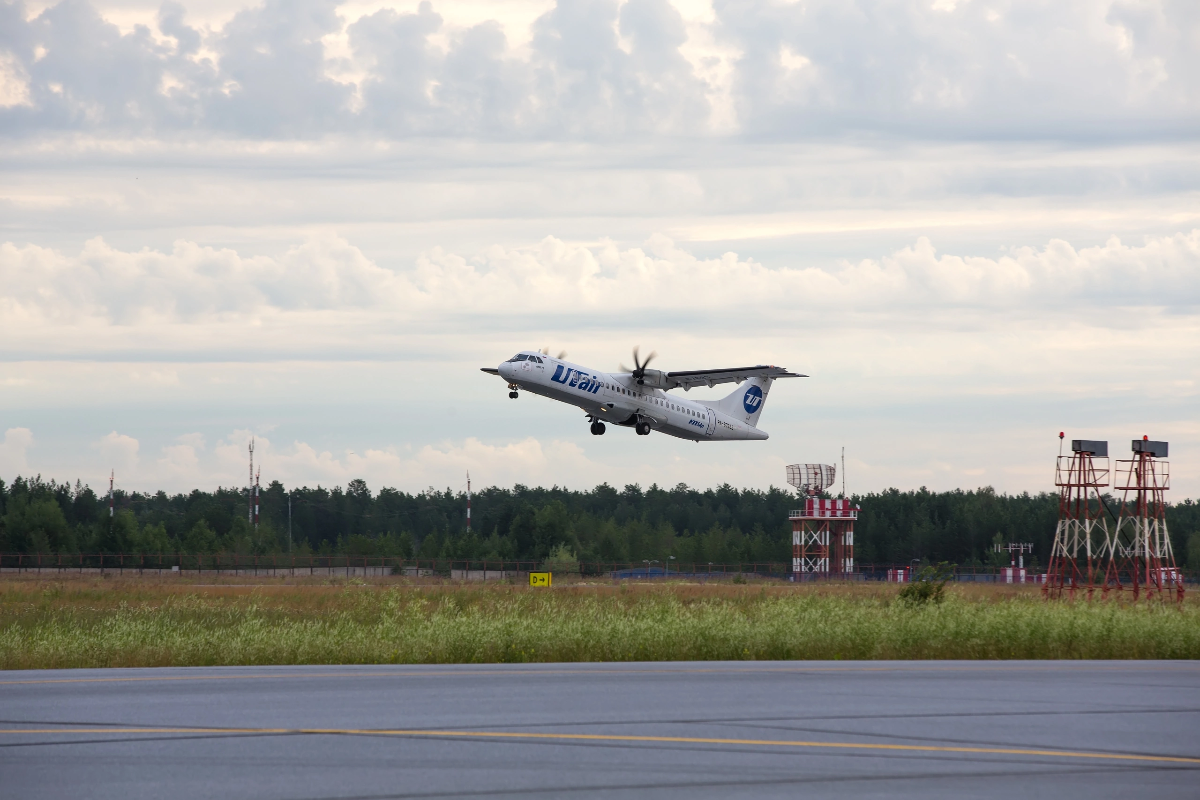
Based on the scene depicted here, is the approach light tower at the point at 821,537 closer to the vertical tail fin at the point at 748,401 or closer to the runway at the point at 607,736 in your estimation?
the vertical tail fin at the point at 748,401

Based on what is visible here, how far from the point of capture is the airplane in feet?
173

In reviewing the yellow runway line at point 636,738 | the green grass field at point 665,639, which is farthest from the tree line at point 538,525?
the yellow runway line at point 636,738

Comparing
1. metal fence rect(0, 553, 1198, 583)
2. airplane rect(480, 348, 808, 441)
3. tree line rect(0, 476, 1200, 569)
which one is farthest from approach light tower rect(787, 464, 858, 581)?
airplane rect(480, 348, 808, 441)

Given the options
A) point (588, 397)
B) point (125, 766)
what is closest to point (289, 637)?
point (125, 766)

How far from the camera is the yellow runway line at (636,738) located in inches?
402

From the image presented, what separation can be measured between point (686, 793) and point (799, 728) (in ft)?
10.4

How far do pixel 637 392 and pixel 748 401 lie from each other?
1677cm

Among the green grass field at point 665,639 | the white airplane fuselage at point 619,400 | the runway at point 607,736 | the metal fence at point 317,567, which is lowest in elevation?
the metal fence at point 317,567

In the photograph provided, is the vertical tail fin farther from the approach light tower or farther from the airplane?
the approach light tower

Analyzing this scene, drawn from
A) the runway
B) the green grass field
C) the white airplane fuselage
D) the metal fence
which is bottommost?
the metal fence

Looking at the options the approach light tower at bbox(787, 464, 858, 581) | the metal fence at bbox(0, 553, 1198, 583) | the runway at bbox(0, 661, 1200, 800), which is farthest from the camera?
the approach light tower at bbox(787, 464, 858, 581)

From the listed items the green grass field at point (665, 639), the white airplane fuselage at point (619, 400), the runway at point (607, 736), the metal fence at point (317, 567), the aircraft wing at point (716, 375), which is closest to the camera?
the runway at point (607, 736)

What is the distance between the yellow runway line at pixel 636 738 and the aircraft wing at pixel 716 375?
47528 millimetres

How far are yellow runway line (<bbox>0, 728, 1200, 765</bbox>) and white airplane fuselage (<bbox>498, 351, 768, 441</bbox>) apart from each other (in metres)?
40.4
